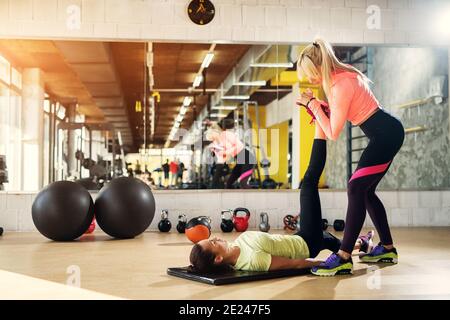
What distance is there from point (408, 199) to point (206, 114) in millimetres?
2366

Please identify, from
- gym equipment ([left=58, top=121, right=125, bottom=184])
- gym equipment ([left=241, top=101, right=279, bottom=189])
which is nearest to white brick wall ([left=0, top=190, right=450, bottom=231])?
gym equipment ([left=241, top=101, right=279, bottom=189])

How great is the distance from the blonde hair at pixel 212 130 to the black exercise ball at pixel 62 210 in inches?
79.5

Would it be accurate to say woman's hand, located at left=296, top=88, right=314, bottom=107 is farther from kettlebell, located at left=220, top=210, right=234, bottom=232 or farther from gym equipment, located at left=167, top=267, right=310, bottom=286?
kettlebell, located at left=220, top=210, right=234, bottom=232

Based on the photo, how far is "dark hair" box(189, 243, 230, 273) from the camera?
2.85 metres

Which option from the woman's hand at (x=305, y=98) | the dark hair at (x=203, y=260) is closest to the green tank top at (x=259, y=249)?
the dark hair at (x=203, y=260)

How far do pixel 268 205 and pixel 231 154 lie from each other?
2.27ft

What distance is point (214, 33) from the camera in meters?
5.93

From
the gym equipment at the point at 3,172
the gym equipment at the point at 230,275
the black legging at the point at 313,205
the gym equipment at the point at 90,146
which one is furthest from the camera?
the gym equipment at the point at 90,146

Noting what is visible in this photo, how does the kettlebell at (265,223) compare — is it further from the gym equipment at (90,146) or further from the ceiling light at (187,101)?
the gym equipment at (90,146)

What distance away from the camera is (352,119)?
3.10 meters

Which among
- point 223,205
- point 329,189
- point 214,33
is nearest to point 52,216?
point 223,205

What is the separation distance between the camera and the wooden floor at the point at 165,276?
2484mm

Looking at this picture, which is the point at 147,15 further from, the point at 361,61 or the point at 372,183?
the point at 372,183
